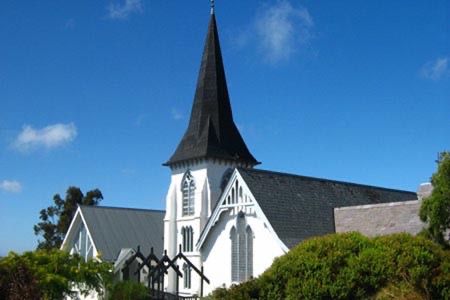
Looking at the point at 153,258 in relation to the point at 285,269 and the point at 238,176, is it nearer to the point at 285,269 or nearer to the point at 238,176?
the point at 238,176

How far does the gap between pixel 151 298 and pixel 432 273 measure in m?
15.2

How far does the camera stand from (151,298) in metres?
25.8

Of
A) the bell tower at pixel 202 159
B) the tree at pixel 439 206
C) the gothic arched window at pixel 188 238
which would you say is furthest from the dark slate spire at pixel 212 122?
the tree at pixel 439 206

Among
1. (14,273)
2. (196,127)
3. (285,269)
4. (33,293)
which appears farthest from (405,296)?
(196,127)

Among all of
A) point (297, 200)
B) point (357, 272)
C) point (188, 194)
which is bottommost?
point (357, 272)

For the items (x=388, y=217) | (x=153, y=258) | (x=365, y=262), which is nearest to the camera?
(x=365, y=262)

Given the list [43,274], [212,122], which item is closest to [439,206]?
[43,274]

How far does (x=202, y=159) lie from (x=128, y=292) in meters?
15.7

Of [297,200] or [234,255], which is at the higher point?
[297,200]

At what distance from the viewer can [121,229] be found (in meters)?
41.6

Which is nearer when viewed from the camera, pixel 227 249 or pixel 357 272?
pixel 357 272

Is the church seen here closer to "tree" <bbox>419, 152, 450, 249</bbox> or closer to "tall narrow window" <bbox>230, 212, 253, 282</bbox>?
"tall narrow window" <bbox>230, 212, 253, 282</bbox>

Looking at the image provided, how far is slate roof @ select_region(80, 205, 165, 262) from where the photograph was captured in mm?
39562

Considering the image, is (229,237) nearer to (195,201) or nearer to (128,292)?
(128,292)
